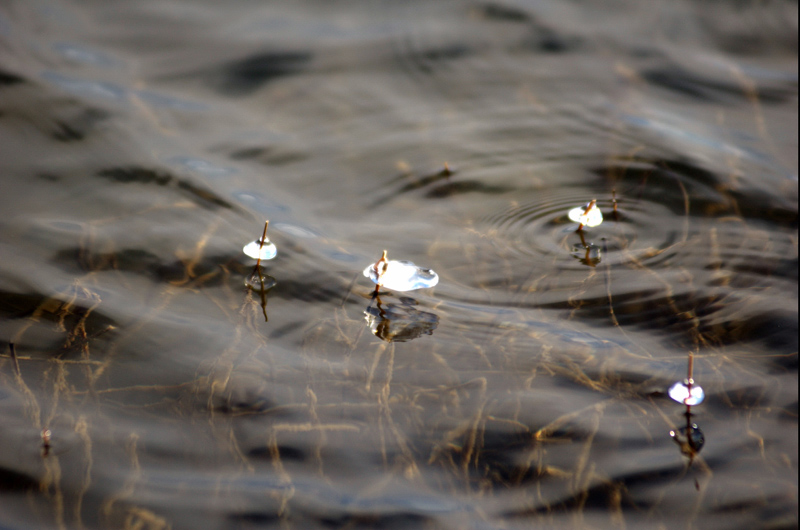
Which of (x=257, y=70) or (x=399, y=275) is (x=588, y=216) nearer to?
(x=399, y=275)

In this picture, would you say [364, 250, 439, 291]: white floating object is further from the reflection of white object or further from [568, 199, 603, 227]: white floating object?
[568, 199, 603, 227]: white floating object

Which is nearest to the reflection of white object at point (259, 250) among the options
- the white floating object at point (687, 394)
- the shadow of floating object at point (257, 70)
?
the shadow of floating object at point (257, 70)

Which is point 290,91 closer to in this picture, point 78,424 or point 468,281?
point 468,281

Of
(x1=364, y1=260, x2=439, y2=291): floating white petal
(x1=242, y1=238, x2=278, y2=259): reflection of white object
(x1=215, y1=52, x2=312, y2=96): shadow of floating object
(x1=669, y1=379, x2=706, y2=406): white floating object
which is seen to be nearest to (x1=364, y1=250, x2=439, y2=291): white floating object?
(x1=364, y1=260, x2=439, y2=291): floating white petal

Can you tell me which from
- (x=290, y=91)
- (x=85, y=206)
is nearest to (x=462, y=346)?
(x=85, y=206)

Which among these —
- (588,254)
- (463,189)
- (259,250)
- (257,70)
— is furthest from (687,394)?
(257,70)
